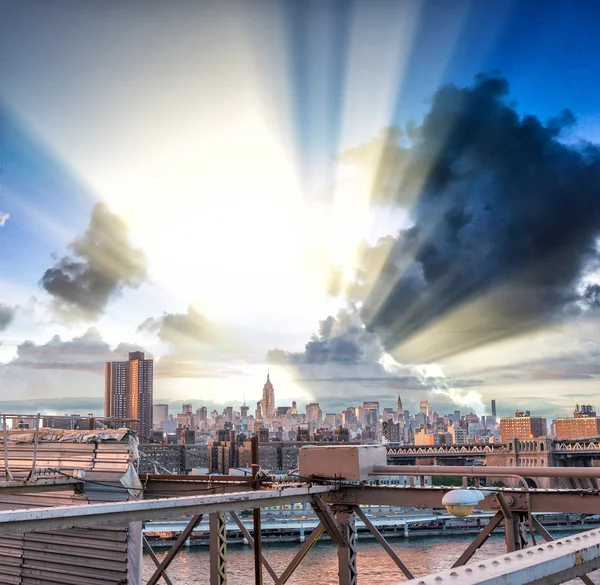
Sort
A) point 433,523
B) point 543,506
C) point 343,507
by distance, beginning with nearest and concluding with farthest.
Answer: point 543,506, point 343,507, point 433,523

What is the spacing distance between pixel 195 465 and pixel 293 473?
14106 cm

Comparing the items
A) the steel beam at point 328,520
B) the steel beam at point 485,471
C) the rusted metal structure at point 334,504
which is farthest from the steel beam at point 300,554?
the steel beam at point 485,471

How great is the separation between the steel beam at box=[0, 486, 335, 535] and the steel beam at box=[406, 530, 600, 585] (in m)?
3.82

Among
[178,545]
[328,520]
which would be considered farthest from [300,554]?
[178,545]

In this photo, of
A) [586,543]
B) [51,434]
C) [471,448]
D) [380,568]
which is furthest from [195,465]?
[586,543]

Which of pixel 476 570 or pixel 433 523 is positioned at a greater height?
pixel 476 570

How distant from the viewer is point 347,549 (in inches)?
290

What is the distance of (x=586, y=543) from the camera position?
249cm

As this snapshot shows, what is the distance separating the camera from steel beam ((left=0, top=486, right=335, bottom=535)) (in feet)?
16.3

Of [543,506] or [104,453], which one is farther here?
[104,453]

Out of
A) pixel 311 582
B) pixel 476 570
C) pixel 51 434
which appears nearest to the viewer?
pixel 476 570

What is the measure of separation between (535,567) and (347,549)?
5.59m

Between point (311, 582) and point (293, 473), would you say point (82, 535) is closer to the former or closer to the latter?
point (293, 473)

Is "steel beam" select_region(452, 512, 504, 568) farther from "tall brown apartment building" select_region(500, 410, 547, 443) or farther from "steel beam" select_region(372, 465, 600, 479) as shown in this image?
"tall brown apartment building" select_region(500, 410, 547, 443)
